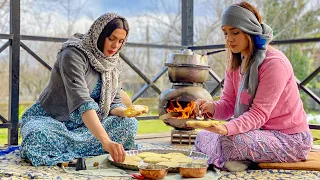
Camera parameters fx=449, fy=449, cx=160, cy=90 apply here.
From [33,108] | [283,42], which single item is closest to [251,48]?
[33,108]

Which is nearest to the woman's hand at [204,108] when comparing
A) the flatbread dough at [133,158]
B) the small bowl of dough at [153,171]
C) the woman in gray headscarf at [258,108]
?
the woman in gray headscarf at [258,108]

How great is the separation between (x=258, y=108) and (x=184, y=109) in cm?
151

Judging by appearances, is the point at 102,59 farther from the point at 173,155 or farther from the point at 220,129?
the point at 220,129

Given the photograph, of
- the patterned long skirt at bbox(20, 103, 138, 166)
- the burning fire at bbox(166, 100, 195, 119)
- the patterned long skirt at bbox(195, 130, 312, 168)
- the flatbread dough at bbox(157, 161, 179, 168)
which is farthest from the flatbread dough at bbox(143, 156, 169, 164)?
the burning fire at bbox(166, 100, 195, 119)

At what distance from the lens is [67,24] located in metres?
5.68

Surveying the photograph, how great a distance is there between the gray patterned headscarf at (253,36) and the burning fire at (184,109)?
125cm

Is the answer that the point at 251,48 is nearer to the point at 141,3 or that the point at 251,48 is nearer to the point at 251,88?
the point at 251,88

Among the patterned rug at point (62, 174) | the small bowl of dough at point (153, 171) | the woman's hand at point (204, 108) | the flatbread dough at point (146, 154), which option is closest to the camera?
the small bowl of dough at point (153, 171)

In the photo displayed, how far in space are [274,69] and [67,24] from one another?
346cm

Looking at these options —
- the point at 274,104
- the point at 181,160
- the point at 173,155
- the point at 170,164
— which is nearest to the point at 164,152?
the point at 173,155

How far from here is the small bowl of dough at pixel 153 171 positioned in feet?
8.32

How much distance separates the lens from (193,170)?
2.62 m

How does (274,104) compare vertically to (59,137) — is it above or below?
above

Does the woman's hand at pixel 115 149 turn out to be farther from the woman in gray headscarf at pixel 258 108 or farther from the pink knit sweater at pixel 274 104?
the pink knit sweater at pixel 274 104
